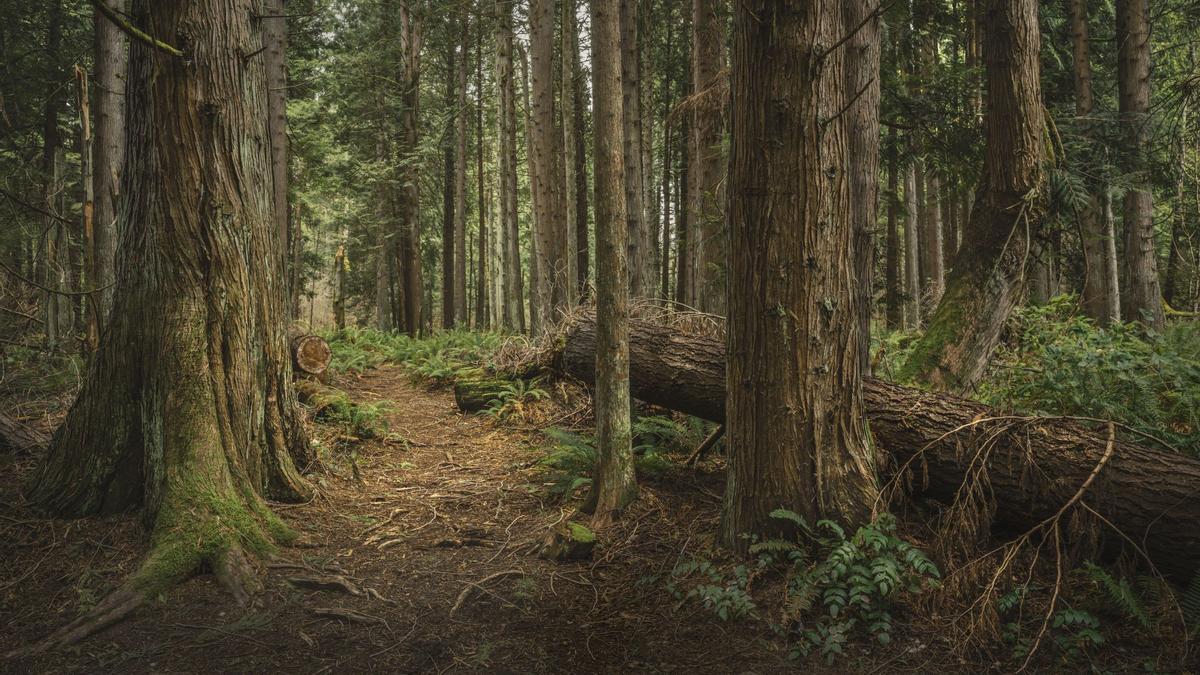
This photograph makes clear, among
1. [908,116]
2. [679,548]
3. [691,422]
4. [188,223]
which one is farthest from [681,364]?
[908,116]

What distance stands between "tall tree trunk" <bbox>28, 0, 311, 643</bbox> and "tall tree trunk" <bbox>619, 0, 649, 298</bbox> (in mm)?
5718

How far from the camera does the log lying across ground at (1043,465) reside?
11.9 feet

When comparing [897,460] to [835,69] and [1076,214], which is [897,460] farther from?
[1076,214]

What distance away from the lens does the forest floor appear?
3.41 meters

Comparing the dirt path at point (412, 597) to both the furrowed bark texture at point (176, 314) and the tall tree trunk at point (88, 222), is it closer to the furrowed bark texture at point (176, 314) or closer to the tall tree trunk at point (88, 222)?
the furrowed bark texture at point (176, 314)

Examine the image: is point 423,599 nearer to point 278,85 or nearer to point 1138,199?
point 278,85

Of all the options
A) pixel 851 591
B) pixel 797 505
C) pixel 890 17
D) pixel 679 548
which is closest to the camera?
pixel 851 591

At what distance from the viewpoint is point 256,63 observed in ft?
17.5

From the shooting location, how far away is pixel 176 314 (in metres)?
4.64

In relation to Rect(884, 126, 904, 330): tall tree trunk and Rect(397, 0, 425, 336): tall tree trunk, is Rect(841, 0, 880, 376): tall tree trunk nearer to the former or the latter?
Rect(884, 126, 904, 330): tall tree trunk

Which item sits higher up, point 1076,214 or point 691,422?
point 1076,214

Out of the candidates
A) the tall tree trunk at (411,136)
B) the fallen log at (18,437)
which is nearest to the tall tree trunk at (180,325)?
the fallen log at (18,437)

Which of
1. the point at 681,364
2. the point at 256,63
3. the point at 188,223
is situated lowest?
the point at 681,364

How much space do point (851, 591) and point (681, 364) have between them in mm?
2855
